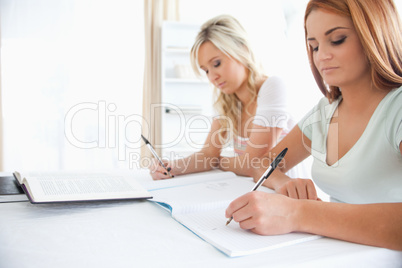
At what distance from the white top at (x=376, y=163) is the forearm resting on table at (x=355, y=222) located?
0.21m

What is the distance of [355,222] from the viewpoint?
0.57 meters

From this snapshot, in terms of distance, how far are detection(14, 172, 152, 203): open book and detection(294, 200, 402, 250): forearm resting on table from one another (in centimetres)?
42

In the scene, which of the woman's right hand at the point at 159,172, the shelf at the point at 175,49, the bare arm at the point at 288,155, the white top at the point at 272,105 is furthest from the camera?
the shelf at the point at 175,49

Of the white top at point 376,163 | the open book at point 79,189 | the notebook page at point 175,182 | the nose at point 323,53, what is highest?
the nose at point 323,53

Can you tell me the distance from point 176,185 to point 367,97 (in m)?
0.60

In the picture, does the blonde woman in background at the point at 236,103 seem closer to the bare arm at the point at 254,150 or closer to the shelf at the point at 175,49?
the bare arm at the point at 254,150

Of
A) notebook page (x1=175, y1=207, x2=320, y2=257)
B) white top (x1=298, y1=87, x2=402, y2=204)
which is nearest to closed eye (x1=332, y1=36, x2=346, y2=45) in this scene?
white top (x1=298, y1=87, x2=402, y2=204)

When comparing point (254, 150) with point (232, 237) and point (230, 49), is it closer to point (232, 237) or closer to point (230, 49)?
point (230, 49)

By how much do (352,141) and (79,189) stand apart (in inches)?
28.5

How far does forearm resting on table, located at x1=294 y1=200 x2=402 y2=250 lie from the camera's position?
55 cm

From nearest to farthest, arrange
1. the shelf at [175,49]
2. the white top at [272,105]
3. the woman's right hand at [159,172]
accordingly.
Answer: the woman's right hand at [159,172] → the white top at [272,105] → the shelf at [175,49]

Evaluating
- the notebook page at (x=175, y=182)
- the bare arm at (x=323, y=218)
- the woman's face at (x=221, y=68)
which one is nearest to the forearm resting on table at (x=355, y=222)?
the bare arm at (x=323, y=218)

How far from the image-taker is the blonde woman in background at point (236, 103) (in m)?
1.38

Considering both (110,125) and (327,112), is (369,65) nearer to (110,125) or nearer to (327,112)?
(327,112)
